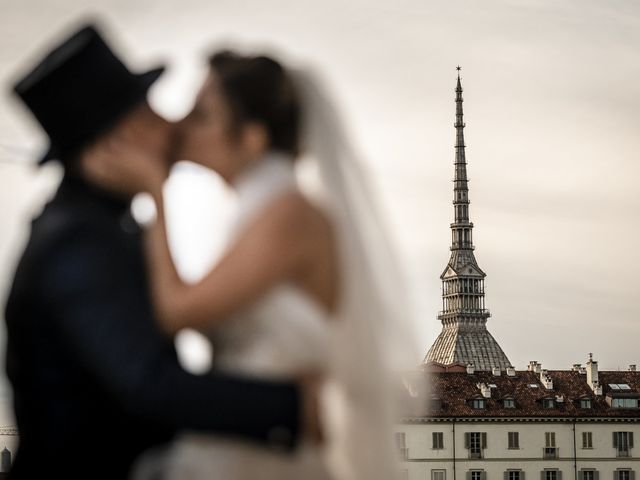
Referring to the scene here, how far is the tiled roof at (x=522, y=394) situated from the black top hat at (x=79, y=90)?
81.6 metres

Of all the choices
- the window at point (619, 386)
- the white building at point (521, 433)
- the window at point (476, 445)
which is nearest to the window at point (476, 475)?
the white building at point (521, 433)

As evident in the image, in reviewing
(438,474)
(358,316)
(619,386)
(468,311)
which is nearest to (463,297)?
(468,311)

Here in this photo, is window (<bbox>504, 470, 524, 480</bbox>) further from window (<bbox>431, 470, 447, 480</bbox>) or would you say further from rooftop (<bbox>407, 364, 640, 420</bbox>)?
window (<bbox>431, 470, 447, 480</bbox>)

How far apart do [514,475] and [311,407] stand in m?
86.5

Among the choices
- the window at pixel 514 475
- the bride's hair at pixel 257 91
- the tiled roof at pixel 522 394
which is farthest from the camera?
the window at pixel 514 475

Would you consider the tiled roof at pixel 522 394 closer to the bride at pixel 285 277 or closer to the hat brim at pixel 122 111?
the bride at pixel 285 277

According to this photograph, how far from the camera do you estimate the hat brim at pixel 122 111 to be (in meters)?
2.96

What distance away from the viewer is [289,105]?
3.12m

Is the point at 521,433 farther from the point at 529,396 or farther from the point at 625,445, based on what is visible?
the point at 625,445

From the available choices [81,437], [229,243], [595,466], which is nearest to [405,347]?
[229,243]

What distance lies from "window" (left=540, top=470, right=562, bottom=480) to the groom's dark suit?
3401 inches

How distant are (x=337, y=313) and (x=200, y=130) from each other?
443mm

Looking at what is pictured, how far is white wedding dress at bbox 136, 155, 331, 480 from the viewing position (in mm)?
2895

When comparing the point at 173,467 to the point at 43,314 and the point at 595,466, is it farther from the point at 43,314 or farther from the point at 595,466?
the point at 595,466
